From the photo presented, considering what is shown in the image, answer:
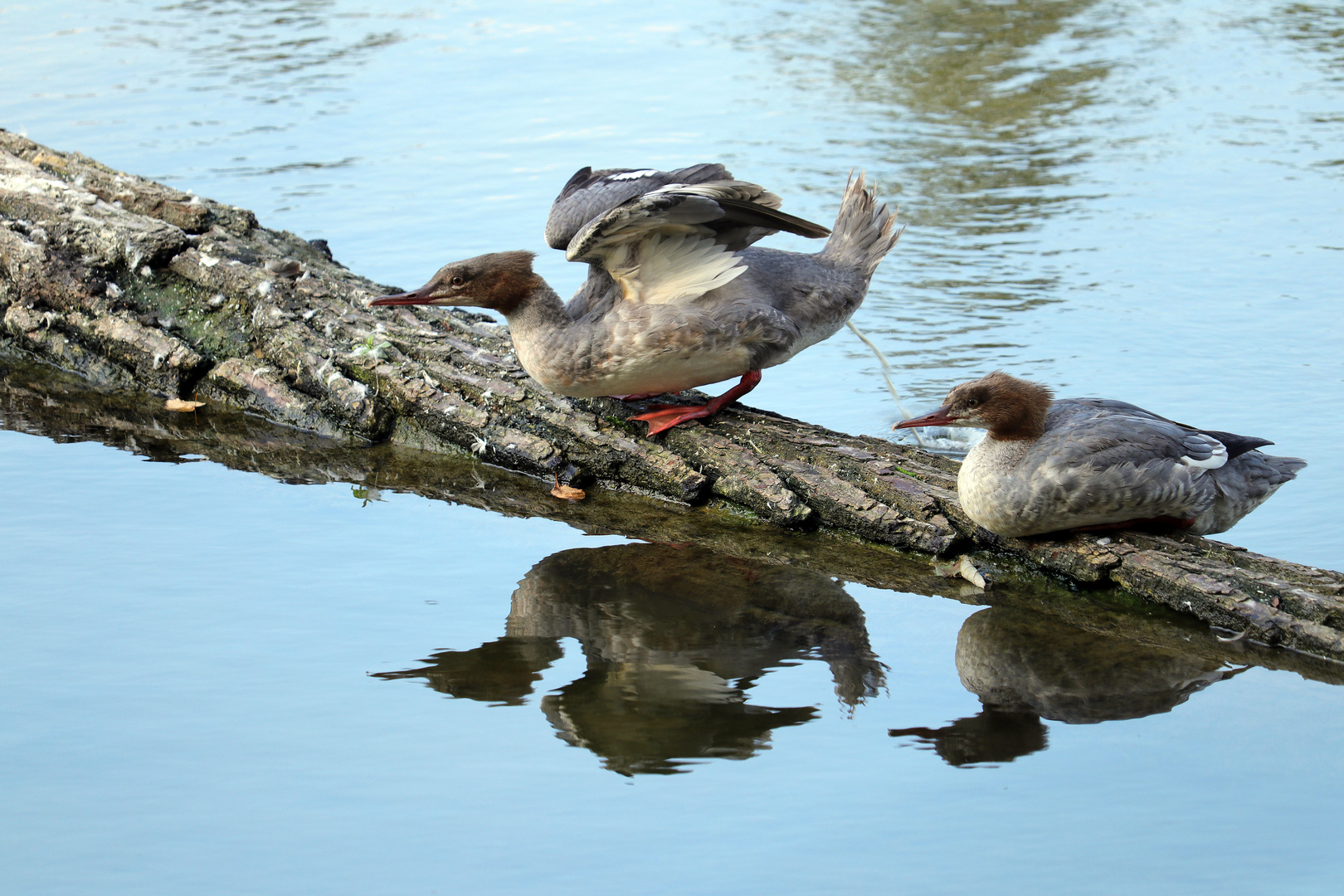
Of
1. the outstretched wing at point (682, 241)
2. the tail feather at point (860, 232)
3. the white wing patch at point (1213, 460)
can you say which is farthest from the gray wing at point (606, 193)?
the white wing patch at point (1213, 460)

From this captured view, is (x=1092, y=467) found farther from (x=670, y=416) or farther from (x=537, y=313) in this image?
(x=537, y=313)

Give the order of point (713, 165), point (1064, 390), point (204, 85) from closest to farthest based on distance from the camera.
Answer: point (713, 165), point (1064, 390), point (204, 85)

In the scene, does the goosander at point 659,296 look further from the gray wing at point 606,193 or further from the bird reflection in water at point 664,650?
the bird reflection in water at point 664,650

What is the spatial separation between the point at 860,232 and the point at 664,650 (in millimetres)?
2260

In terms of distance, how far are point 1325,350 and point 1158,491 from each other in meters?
2.62

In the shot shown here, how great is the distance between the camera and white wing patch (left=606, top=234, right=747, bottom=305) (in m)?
4.56

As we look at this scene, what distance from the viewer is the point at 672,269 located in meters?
4.62

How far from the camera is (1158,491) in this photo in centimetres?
376

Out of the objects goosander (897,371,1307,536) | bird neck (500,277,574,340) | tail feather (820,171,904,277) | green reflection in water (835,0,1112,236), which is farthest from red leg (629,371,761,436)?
green reflection in water (835,0,1112,236)

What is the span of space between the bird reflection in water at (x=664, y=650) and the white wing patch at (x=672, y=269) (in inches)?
39.4

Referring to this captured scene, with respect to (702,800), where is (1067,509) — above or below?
above

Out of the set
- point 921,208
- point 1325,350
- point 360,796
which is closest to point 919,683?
point 360,796

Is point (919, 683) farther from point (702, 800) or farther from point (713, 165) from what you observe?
point (713, 165)

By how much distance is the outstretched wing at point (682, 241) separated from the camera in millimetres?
4270
